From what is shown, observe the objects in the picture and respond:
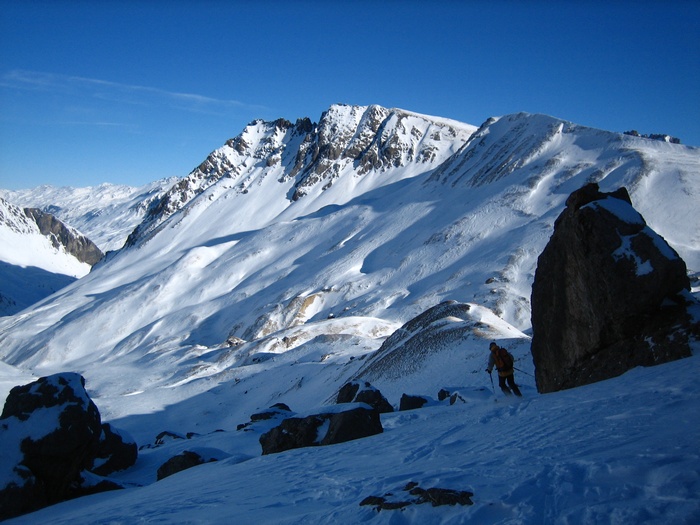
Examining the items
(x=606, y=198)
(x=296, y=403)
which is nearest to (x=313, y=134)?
(x=296, y=403)

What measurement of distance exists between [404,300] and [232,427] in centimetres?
4207

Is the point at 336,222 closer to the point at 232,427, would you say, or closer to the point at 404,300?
the point at 404,300

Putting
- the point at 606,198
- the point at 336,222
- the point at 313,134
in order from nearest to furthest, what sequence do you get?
the point at 606,198 → the point at 336,222 → the point at 313,134

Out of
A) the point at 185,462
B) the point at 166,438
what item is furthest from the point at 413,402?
the point at 166,438

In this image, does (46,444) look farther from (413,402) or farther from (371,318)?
(371,318)


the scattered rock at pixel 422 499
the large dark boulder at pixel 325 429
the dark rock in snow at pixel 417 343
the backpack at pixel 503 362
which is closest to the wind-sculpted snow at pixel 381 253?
the dark rock in snow at pixel 417 343

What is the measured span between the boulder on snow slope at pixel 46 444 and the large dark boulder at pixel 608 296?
15.3 metres

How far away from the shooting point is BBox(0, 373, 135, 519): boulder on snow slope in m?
15.3

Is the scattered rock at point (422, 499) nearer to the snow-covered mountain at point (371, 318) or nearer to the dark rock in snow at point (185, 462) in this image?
the snow-covered mountain at point (371, 318)

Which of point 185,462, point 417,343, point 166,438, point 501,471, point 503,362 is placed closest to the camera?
point 501,471

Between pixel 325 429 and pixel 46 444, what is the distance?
29.9 ft

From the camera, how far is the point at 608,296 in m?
13.7

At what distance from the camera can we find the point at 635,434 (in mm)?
7867

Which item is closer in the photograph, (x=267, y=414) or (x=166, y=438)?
(x=267, y=414)
